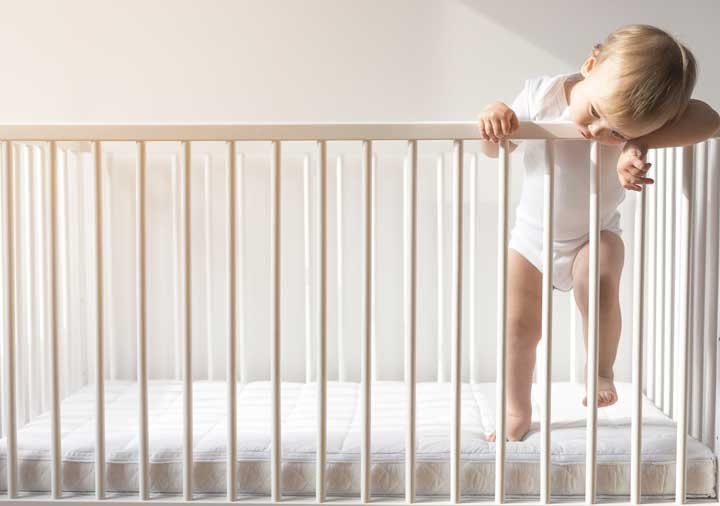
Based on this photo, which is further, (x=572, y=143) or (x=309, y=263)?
(x=309, y=263)

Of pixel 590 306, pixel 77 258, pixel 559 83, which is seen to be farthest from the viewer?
pixel 77 258

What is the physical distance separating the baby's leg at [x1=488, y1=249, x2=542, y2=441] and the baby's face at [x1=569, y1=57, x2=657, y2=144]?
335 millimetres

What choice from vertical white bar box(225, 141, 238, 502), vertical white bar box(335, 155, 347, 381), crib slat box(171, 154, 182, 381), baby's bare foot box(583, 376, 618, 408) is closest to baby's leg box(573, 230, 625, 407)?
baby's bare foot box(583, 376, 618, 408)

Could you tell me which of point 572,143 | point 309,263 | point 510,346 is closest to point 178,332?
point 309,263

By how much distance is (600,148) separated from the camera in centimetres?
126

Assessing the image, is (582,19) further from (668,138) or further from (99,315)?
(99,315)

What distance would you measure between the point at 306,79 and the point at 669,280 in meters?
0.99

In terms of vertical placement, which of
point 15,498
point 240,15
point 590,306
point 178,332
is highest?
point 240,15

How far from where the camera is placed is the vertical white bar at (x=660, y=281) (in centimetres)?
176

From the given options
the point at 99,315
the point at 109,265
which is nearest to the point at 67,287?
the point at 109,265

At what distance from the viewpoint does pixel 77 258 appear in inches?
80.0

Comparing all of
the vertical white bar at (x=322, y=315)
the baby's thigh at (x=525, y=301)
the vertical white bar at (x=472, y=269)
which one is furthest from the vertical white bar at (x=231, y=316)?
the vertical white bar at (x=472, y=269)

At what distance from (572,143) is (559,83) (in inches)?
4.3

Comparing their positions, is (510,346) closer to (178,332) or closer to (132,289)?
(178,332)
